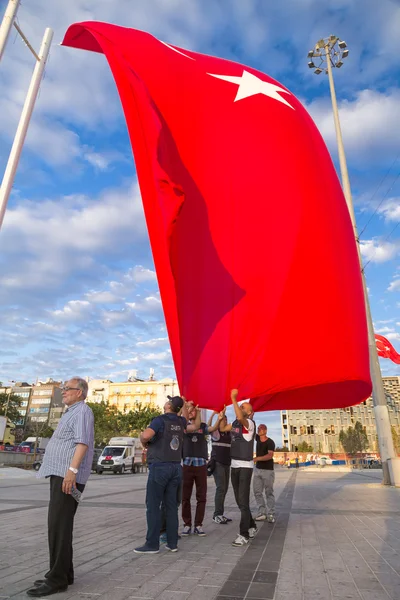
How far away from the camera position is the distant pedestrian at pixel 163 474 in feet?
17.6

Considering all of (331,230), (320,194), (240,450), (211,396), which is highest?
(320,194)

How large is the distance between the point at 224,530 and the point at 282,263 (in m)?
4.36

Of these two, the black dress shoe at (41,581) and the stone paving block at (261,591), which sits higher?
the black dress shoe at (41,581)

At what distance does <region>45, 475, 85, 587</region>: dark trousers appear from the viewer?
380cm

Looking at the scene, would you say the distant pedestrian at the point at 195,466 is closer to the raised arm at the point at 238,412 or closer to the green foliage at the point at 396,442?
the raised arm at the point at 238,412

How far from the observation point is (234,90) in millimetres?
7758

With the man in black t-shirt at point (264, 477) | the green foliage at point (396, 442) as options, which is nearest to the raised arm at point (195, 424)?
the man in black t-shirt at point (264, 477)

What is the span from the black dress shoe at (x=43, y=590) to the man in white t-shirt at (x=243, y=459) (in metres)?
2.80

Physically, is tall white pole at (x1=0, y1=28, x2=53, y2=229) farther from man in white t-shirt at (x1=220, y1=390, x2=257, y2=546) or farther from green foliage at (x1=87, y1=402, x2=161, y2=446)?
green foliage at (x1=87, y1=402, x2=161, y2=446)

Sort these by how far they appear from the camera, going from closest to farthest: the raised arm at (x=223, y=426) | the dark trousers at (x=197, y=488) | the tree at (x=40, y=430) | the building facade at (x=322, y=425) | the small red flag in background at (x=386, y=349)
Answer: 1. the raised arm at (x=223, y=426)
2. the dark trousers at (x=197, y=488)
3. the small red flag in background at (x=386, y=349)
4. the tree at (x=40, y=430)
5. the building facade at (x=322, y=425)

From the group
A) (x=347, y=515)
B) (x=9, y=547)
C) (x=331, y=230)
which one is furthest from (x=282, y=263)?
(x=347, y=515)

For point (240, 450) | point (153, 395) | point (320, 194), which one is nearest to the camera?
point (240, 450)

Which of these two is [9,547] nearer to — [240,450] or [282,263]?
[240,450]

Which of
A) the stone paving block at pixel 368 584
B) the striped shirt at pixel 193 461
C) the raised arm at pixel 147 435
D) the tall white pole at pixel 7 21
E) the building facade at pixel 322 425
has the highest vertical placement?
the building facade at pixel 322 425
